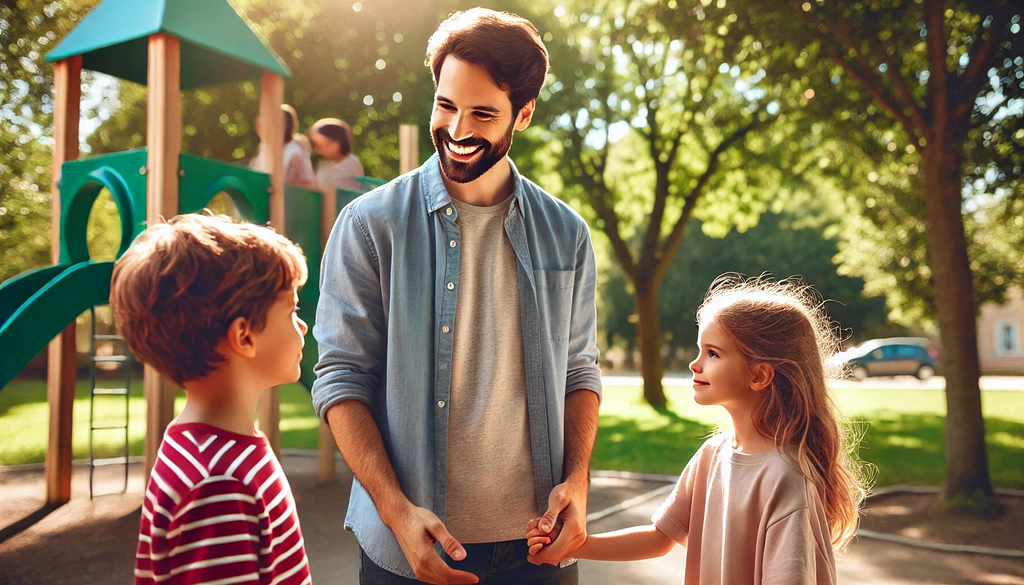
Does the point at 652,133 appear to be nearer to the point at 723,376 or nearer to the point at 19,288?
the point at 19,288

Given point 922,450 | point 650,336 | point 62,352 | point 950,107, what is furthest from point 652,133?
point 62,352

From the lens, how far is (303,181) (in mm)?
7938

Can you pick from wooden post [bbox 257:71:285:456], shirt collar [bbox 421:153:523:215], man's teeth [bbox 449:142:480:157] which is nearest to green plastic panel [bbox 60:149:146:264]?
wooden post [bbox 257:71:285:456]

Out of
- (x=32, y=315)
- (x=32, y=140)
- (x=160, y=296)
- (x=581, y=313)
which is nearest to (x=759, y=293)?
(x=581, y=313)

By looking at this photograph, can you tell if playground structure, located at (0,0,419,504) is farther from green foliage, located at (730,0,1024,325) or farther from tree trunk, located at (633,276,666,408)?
tree trunk, located at (633,276,666,408)

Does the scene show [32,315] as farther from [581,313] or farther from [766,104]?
[766,104]

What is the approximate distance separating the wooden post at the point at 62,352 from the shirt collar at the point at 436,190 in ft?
19.8

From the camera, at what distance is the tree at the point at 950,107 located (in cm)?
780

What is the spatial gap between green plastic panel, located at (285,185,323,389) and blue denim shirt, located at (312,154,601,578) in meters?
5.42

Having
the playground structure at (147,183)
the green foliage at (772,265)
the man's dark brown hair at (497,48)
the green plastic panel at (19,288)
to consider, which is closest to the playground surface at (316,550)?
the playground structure at (147,183)

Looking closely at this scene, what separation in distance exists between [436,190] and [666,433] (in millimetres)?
12270

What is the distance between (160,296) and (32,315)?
14.4 ft

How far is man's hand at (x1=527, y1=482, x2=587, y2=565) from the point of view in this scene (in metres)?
1.92

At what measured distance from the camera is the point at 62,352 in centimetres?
736
